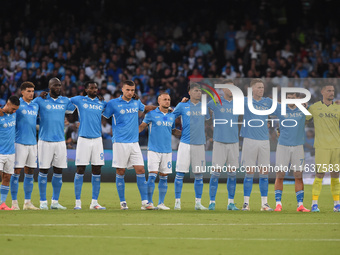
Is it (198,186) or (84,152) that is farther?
(198,186)

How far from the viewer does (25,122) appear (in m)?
12.9

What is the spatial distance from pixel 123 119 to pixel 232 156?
2.23 meters

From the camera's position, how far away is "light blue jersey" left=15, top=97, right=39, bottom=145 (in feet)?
42.2

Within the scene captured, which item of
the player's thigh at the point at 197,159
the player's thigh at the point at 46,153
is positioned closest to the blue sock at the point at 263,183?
the player's thigh at the point at 197,159

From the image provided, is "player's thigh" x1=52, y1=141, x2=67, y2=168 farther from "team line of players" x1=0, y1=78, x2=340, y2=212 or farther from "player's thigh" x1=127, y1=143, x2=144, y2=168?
"player's thigh" x1=127, y1=143, x2=144, y2=168

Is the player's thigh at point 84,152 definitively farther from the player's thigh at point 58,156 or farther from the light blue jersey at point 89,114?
the player's thigh at point 58,156

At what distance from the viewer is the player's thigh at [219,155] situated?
43.0 feet

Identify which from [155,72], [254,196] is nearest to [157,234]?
[254,196]

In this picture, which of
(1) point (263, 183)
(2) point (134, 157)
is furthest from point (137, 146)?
(1) point (263, 183)

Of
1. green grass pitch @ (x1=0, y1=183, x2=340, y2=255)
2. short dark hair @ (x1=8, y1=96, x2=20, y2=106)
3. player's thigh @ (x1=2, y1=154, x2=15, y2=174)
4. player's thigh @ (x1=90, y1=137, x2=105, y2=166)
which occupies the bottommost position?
green grass pitch @ (x1=0, y1=183, x2=340, y2=255)

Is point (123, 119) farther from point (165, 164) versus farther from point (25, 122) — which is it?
point (25, 122)

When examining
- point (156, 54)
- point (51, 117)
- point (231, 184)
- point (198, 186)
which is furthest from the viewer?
point (156, 54)

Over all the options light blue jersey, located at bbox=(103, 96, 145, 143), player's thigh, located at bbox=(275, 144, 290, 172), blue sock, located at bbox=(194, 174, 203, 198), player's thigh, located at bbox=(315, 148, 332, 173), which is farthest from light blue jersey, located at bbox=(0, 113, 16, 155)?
player's thigh, located at bbox=(315, 148, 332, 173)

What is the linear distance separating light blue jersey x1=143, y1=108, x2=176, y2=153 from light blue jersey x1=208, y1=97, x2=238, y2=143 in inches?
35.0
